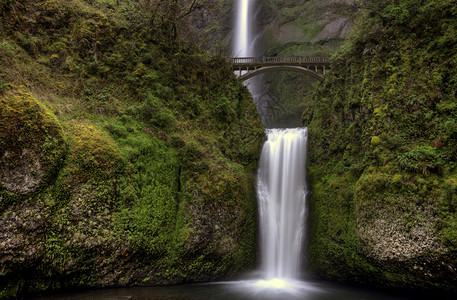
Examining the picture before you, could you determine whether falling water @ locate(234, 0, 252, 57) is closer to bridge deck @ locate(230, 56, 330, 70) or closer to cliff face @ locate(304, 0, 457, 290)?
bridge deck @ locate(230, 56, 330, 70)

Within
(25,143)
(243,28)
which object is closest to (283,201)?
(25,143)

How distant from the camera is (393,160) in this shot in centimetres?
784

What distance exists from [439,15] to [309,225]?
9402 millimetres

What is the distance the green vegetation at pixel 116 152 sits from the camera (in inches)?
233

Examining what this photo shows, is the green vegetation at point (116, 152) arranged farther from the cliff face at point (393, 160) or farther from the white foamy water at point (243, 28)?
the white foamy water at point (243, 28)

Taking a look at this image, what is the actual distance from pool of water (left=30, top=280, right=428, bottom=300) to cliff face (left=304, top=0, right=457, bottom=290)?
2.05ft

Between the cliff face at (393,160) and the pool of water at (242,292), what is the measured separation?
625mm

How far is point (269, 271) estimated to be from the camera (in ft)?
33.5

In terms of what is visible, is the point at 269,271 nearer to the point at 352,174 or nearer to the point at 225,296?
the point at 225,296

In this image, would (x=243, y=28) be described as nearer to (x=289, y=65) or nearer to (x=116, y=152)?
(x=289, y=65)

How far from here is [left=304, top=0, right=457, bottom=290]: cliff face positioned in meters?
6.65

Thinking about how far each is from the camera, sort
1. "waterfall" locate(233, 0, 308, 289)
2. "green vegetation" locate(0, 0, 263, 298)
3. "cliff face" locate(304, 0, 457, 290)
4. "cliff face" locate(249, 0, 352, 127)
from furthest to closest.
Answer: "cliff face" locate(249, 0, 352, 127) → "waterfall" locate(233, 0, 308, 289) → "cliff face" locate(304, 0, 457, 290) → "green vegetation" locate(0, 0, 263, 298)

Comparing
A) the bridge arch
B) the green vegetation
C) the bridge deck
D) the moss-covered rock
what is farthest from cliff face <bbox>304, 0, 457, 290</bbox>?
the moss-covered rock

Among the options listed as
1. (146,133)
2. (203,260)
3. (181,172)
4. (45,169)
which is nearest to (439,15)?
(181,172)
